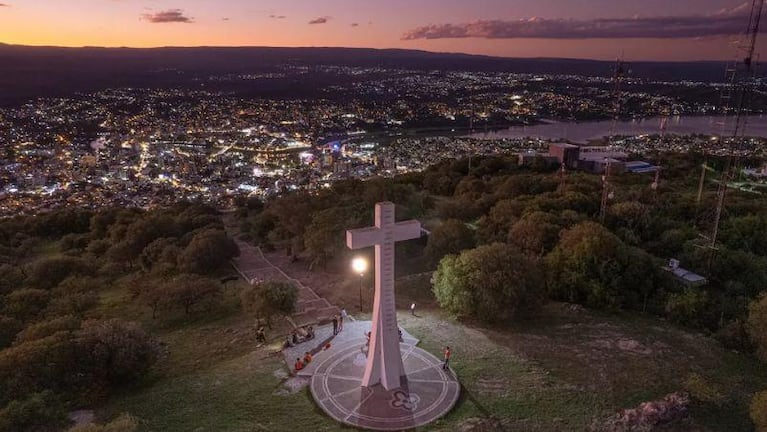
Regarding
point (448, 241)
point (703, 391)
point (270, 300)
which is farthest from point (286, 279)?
point (703, 391)

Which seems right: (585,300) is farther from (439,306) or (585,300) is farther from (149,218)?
(149,218)

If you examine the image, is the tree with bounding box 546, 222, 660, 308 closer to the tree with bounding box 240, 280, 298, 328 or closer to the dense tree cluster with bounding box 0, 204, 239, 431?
the tree with bounding box 240, 280, 298, 328

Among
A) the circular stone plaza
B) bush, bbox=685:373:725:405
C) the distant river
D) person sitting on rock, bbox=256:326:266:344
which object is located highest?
bush, bbox=685:373:725:405

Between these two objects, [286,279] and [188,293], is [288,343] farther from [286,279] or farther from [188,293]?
[286,279]

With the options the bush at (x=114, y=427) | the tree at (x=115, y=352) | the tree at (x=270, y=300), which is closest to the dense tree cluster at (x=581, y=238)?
the tree at (x=270, y=300)

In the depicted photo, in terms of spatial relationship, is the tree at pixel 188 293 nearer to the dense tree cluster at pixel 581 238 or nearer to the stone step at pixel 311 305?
the stone step at pixel 311 305

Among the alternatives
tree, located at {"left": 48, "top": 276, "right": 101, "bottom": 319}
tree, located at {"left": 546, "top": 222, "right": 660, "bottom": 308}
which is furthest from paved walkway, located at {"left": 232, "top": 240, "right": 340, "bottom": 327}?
tree, located at {"left": 546, "top": 222, "right": 660, "bottom": 308}
